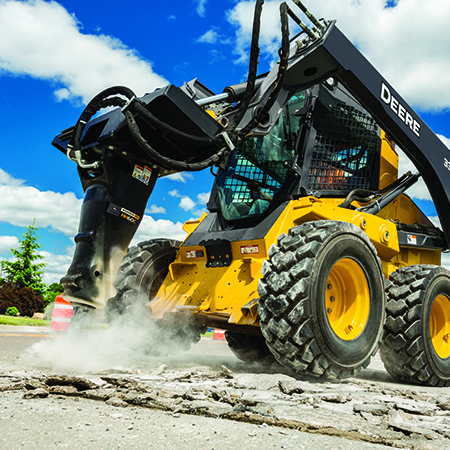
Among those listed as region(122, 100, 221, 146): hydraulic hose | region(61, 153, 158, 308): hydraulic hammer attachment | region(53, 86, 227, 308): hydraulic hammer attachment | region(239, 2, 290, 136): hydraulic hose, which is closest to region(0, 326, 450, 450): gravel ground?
region(61, 153, 158, 308): hydraulic hammer attachment

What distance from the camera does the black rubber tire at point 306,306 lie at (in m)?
3.42

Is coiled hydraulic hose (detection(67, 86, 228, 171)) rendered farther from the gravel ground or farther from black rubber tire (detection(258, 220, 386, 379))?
the gravel ground

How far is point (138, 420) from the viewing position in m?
2.17

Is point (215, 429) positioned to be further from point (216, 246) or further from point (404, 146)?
point (404, 146)

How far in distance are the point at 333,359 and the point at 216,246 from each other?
1782mm

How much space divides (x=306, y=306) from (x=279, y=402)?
0.87 meters

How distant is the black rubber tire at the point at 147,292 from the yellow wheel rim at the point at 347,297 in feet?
5.47

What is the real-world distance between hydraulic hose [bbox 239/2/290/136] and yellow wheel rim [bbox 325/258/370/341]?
156 cm

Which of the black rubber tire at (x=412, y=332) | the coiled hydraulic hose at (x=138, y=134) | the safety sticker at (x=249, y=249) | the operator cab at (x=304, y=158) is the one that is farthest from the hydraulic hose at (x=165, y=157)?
the black rubber tire at (x=412, y=332)

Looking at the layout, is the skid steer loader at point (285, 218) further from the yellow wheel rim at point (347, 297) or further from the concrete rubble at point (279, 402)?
the concrete rubble at point (279, 402)

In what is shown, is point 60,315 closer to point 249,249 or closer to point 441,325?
point 249,249

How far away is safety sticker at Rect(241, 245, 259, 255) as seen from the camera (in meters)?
4.38

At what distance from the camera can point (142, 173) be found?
4324 millimetres

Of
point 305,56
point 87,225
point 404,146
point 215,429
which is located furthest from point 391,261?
point 215,429
